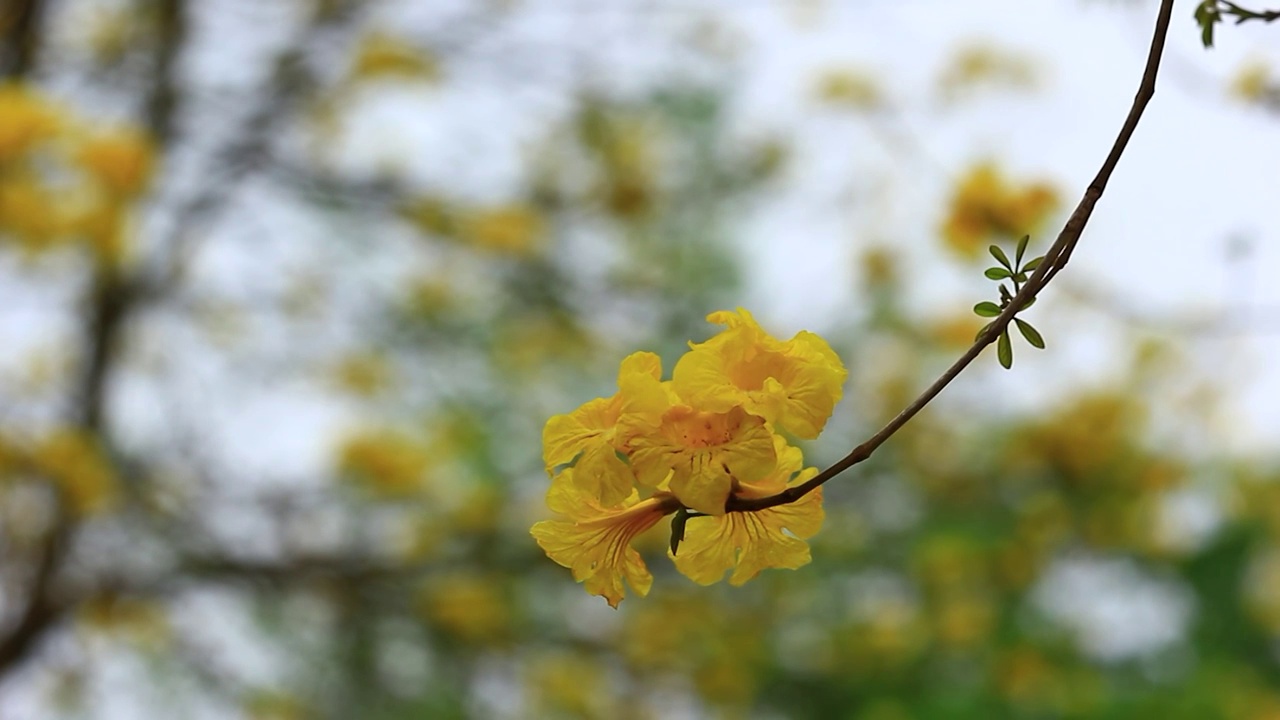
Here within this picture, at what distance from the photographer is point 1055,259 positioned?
Result: 0.39 m

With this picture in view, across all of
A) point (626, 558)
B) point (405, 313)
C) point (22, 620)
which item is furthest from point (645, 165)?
point (626, 558)

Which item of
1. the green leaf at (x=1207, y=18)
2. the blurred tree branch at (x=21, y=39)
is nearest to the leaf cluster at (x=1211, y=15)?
the green leaf at (x=1207, y=18)

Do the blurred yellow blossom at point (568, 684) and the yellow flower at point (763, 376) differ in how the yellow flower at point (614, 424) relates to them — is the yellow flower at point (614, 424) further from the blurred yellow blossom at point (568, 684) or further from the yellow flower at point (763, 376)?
the blurred yellow blossom at point (568, 684)

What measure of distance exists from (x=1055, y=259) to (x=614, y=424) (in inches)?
6.4

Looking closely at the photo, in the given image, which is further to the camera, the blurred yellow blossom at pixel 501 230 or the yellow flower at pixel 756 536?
the blurred yellow blossom at pixel 501 230

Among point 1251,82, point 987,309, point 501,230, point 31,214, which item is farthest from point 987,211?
point 31,214

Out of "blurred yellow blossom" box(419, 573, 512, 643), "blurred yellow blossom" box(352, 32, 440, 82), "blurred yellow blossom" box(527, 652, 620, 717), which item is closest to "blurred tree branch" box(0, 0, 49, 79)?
"blurred yellow blossom" box(352, 32, 440, 82)

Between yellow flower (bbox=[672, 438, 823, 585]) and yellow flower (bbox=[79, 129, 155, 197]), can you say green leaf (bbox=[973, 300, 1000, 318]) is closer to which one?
yellow flower (bbox=[672, 438, 823, 585])

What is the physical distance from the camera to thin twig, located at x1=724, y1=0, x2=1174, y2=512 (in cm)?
38

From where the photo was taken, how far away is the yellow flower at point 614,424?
1.46 feet

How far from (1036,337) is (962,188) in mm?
976

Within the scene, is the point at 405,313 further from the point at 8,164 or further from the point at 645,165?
the point at 8,164

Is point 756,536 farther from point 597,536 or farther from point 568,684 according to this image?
point 568,684

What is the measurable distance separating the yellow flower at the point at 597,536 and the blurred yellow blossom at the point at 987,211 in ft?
3.20
